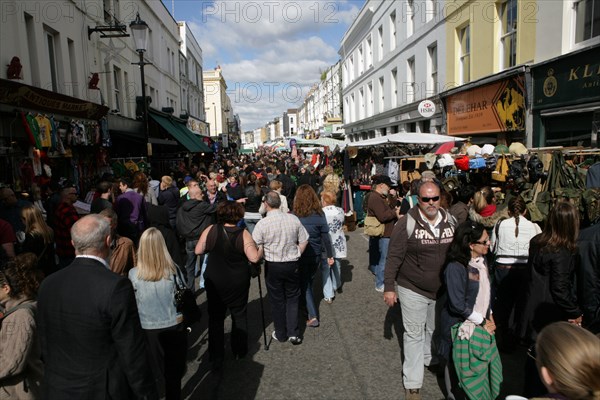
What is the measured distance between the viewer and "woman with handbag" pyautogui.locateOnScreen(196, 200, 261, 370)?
→ 15.3 feet

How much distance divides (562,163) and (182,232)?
5.80 meters

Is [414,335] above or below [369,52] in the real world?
below

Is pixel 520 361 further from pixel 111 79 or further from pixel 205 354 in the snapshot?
pixel 111 79

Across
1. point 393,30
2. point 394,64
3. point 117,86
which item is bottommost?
point 117,86

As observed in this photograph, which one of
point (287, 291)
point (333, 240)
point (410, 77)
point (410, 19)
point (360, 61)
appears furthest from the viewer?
point (360, 61)

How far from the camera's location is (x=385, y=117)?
81.1ft

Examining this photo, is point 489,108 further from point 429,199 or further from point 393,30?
point 393,30

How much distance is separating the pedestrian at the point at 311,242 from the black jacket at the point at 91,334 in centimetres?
349

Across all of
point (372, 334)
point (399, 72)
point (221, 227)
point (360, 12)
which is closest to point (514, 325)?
point (372, 334)

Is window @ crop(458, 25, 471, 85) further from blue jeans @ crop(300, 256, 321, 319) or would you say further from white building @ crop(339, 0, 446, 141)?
blue jeans @ crop(300, 256, 321, 319)

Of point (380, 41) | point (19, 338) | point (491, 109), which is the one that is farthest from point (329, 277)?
point (380, 41)

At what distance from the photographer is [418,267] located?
13.2 ft

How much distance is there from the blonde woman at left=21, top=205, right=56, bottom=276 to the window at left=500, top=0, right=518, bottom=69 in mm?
12066

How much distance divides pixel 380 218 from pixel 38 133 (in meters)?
6.06
